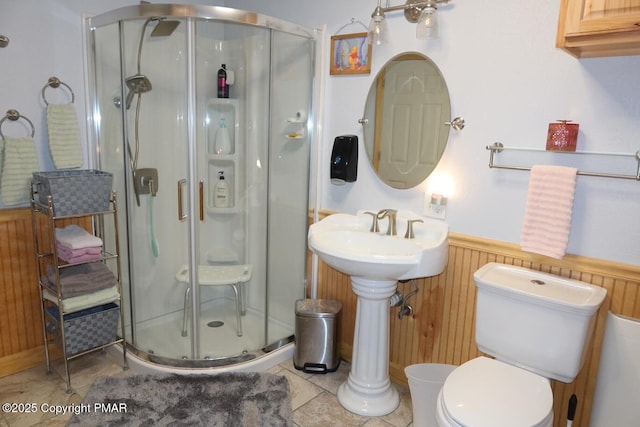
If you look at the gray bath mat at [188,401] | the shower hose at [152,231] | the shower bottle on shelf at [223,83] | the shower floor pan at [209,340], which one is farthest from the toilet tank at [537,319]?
the shower hose at [152,231]

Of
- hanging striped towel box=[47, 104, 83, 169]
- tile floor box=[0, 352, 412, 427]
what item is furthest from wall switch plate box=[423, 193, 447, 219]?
hanging striped towel box=[47, 104, 83, 169]

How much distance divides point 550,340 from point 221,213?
5.69 ft

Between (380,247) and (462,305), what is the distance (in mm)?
482

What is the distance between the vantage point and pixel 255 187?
2680mm

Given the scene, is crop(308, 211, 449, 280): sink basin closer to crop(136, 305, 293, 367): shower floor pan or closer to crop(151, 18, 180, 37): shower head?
crop(136, 305, 293, 367): shower floor pan

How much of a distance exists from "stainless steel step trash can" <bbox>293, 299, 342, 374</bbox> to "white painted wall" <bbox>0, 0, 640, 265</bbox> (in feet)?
2.05

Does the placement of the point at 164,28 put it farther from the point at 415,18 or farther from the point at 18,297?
the point at 18,297

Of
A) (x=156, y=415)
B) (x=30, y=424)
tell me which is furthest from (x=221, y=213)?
(x=30, y=424)

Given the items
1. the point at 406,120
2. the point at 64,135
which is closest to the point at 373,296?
the point at 406,120

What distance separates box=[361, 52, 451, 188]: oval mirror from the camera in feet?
7.31

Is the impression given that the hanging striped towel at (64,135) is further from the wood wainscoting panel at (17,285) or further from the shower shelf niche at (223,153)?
the shower shelf niche at (223,153)

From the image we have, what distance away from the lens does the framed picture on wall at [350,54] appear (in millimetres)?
2434

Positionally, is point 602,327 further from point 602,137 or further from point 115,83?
point 115,83

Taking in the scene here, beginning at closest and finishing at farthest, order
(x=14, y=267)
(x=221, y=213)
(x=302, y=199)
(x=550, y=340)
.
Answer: (x=550, y=340) < (x=14, y=267) < (x=221, y=213) < (x=302, y=199)
